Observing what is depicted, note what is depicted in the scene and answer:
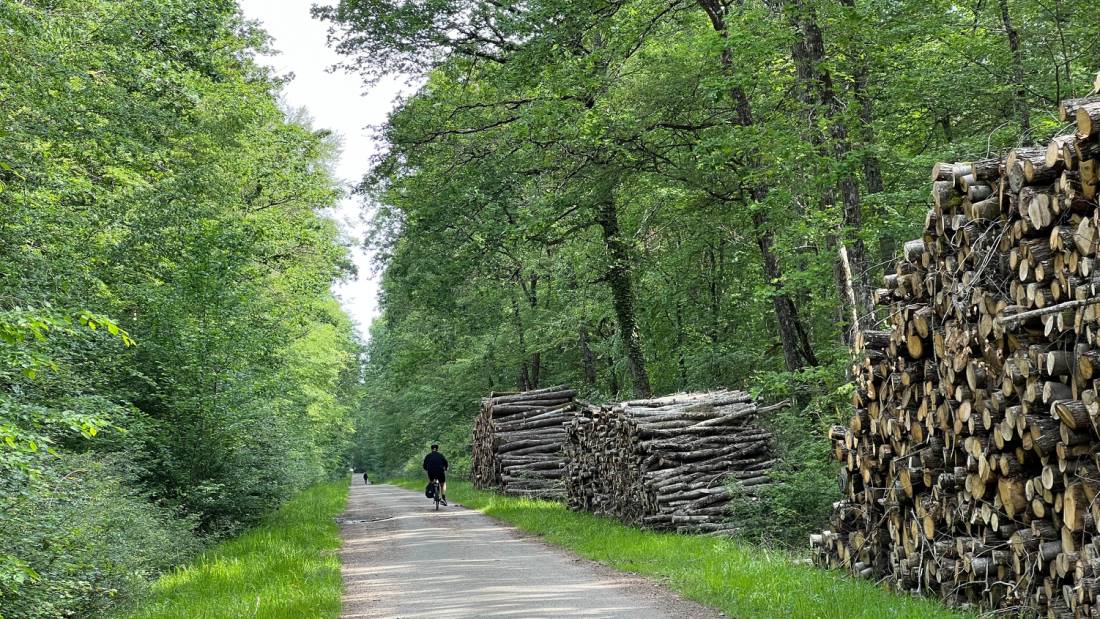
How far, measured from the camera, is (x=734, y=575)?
9.64 metres

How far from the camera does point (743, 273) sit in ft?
86.5

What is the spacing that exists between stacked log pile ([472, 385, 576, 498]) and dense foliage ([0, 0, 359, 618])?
292 inches

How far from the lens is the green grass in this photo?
30.3 feet

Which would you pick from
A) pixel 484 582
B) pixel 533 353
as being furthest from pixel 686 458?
pixel 533 353

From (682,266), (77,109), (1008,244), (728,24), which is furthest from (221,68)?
(1008,244)

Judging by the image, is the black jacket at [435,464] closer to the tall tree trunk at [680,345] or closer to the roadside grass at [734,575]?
the tall tree trunk at [680,345]

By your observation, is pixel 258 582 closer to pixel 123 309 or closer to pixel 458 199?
pixel 123 309

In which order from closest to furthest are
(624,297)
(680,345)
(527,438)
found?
(624,297) → (680,345) → (527,438)

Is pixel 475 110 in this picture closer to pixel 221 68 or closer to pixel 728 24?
pixel 221 68

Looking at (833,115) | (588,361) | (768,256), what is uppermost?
(833,115)

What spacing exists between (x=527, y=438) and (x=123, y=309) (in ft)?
41.9

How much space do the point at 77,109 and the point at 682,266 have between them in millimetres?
15702

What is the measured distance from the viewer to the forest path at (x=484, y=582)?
29.1 ft

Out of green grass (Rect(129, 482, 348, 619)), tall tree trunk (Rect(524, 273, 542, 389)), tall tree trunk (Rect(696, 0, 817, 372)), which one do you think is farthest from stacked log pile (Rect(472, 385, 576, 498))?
green grass (Rect(129, 482, 348, 619))
